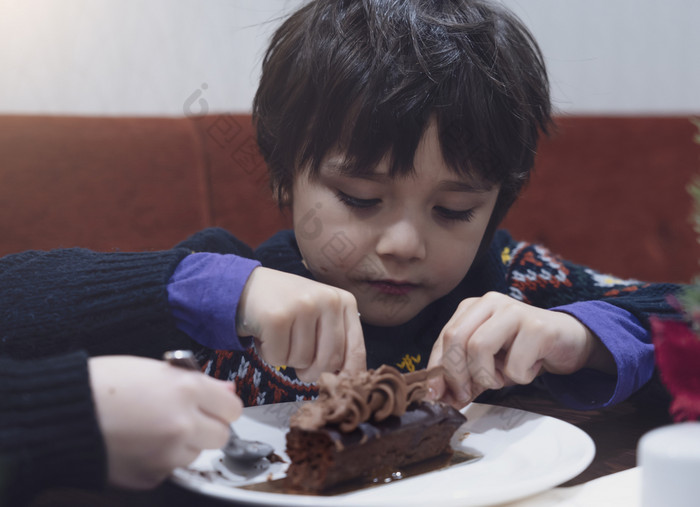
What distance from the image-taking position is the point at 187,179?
1.49 meters

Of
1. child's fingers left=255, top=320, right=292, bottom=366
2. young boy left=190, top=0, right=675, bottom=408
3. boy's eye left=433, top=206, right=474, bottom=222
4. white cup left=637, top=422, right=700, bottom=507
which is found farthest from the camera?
boy's eye left=433, top=206, right=474, bottom=222

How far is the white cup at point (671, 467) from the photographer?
0.43 metres

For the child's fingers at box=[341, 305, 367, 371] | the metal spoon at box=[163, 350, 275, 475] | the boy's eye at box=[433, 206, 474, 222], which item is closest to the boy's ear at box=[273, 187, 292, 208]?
the boy's eye at box=[433, 206, 474, 222]

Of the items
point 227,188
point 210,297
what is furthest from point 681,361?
point 227,188

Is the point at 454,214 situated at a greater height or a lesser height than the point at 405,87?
lesser

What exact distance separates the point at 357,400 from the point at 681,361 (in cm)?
27

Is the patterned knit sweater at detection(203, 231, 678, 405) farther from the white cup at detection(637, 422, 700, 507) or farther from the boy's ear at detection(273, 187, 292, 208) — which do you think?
the white cup at detection(637, 422, 700, 507)

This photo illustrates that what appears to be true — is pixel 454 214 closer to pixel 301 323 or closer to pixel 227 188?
pixel 301 323

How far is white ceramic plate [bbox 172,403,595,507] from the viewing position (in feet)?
1.61

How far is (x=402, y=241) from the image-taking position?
83cm

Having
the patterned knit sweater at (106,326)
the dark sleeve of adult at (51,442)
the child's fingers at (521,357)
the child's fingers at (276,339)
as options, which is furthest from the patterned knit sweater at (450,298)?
the dark sleeve of adult at (51,442)

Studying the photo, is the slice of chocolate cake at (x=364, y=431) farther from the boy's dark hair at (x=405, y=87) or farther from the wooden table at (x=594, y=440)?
the boy's dark hair at (x=405, y=87)

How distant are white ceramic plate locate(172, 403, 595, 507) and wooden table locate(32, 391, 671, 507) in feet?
0.06

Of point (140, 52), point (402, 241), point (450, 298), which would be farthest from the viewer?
point (140, 52)
